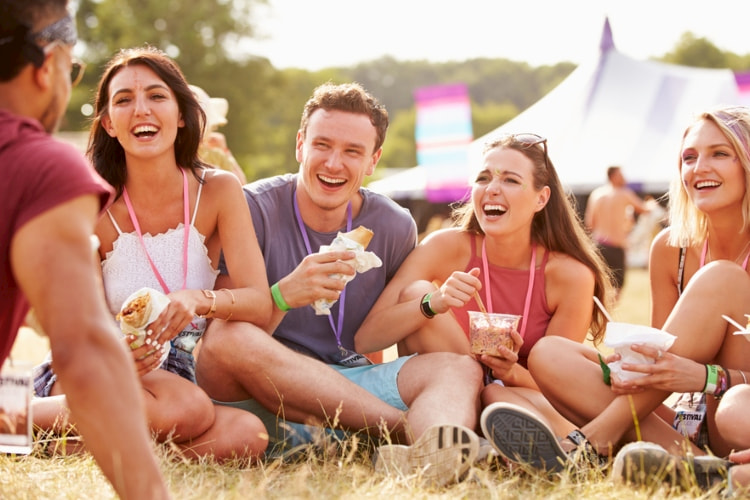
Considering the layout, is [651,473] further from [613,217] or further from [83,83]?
[83,83]

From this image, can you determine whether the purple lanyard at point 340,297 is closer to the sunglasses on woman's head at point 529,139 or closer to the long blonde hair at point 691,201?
the sunglasses on woman's head at point 529,139

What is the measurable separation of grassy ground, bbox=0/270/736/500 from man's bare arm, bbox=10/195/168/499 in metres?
0.68

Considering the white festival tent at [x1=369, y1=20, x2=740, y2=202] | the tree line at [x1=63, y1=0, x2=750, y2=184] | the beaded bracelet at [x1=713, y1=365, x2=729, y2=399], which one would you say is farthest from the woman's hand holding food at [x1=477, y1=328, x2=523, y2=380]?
the tree line at [x1=63, y1=0, x2=750, y2=184]

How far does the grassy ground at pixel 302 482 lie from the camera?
9.02 feet

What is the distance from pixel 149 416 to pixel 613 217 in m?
9.28

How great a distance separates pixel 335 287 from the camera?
11.6ft

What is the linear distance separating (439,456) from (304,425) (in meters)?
0.88

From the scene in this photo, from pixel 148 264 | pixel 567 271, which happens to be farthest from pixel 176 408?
pixel 567 271

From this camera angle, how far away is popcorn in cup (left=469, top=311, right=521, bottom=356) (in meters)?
3.55

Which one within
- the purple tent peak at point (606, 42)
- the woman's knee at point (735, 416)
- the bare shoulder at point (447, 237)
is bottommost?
the woman's knee at point (735, 416)

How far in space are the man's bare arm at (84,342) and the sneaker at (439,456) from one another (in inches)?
48.7

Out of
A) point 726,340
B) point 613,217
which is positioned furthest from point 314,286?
point 613,217

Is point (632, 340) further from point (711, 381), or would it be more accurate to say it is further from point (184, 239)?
point (184, 239)

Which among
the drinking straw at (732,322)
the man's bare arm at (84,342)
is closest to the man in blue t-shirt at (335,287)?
the drinking straw at (732,322)
